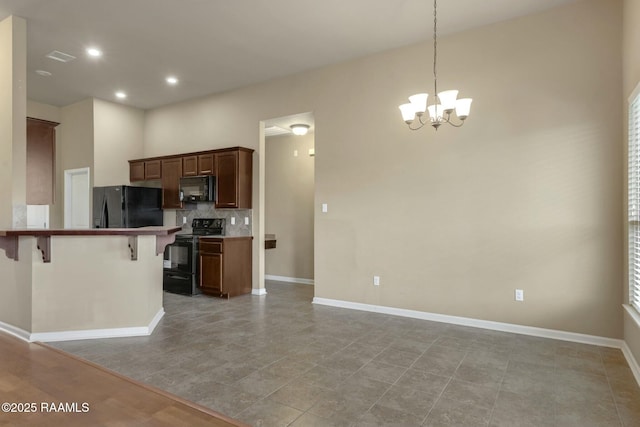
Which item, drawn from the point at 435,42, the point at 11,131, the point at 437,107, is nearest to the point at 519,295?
the point at 437,107

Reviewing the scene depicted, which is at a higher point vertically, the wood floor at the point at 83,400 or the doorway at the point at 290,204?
the doorway at the point at 290,204

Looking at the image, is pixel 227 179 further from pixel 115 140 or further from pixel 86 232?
pixel 115 140

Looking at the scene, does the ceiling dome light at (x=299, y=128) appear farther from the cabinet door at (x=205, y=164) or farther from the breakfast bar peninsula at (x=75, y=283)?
the breakfast bar peninsula at (x=75, y=283)

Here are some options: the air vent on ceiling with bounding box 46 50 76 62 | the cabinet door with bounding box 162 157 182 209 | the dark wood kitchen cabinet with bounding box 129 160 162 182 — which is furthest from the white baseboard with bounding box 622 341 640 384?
the air vent on ceiling with bounding box 46 50 76 62

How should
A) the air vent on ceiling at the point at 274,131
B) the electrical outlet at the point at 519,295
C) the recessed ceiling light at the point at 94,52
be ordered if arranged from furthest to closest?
the air vent on ceiling at the point at 274,131 → the recessed ceiling light at the point at 94,52 → the electrical outlet at the point at 519,295

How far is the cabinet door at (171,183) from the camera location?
6203 mm

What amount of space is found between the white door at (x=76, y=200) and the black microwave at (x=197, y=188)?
2.14 meters

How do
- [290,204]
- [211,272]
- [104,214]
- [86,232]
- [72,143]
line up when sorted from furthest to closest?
1. [290,204]
2. [72,143]
3. [104,214]
4. [211,272]
5. [86,232]

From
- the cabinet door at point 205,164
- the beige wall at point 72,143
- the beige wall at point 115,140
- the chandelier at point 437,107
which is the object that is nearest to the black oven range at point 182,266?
the cabinet door at point 205,164

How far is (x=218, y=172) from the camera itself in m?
5.71

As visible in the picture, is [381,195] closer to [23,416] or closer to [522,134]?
[522,134]

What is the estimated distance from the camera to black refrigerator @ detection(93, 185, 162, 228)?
5996mm

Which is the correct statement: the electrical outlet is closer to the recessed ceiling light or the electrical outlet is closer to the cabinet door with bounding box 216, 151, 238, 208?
the cabinet door with bounding box 216, 151, 238, 208

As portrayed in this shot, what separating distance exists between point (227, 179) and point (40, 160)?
3.88m
